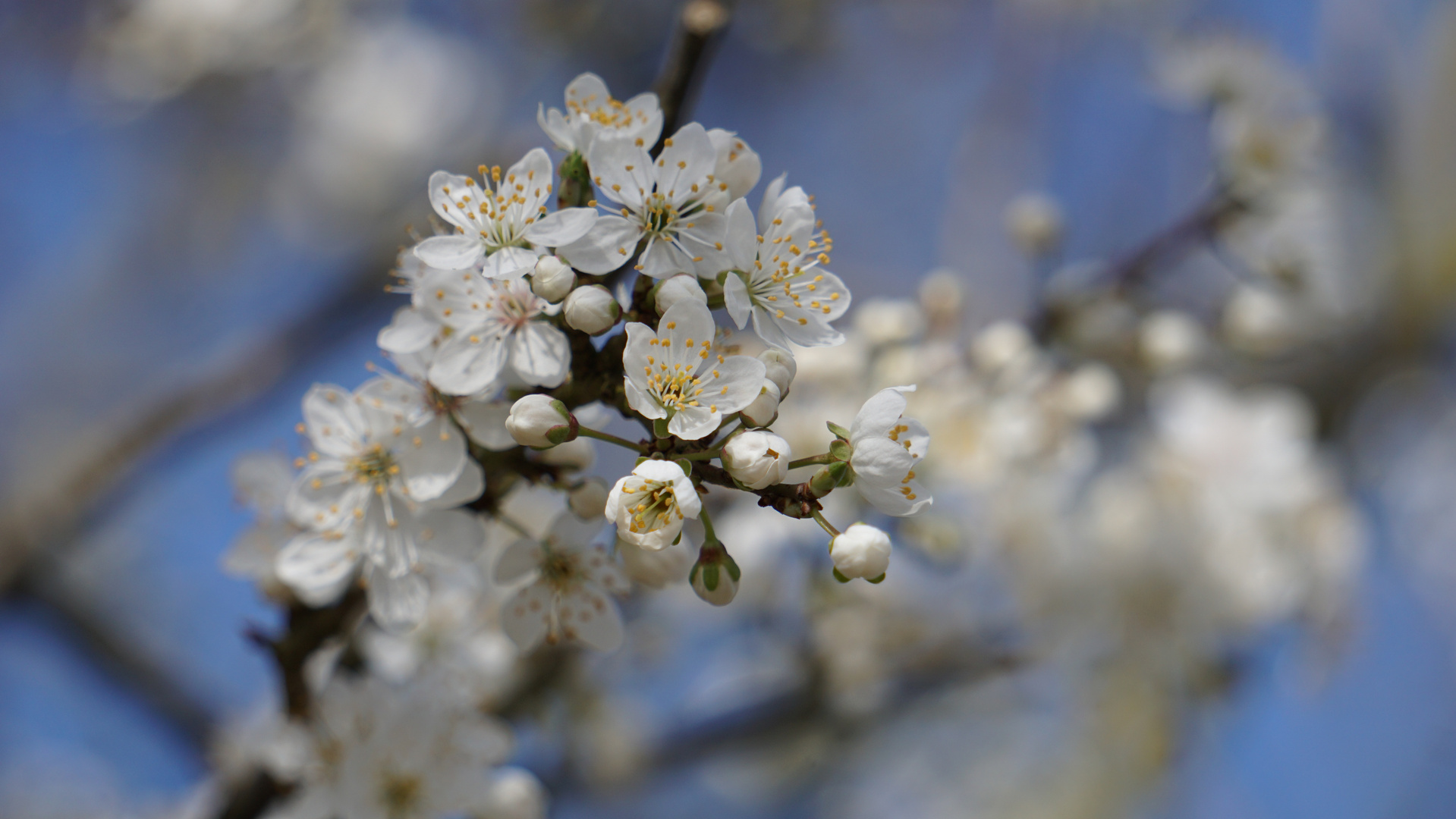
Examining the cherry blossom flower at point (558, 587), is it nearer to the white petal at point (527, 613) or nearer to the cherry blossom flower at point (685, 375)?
the white petal at point (527, 613)

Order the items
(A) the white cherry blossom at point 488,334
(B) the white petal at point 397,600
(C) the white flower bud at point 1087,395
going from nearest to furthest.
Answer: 1. (A) the white cherry blossom at point 488,334
2. (B) the white petal at point 397,600
3. (C) the white flower bud at point 1087,395

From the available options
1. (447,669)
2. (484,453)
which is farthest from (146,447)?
(484,453)

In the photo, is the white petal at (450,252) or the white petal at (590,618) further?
the white petal at (590,618)

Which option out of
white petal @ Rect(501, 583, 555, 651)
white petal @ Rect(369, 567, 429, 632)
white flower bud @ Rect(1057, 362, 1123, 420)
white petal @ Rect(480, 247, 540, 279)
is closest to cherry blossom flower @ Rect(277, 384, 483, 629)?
white petal @ Rect(369, 567, 429, 632)

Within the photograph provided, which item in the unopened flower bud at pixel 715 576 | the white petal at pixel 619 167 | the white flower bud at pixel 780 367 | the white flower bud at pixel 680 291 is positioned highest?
the white petal at pixel 619 167

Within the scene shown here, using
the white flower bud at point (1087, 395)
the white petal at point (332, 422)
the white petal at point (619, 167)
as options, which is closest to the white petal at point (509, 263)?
the white petal at point (619, 167)

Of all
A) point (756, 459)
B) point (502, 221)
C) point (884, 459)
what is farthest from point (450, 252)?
point (884, 459)

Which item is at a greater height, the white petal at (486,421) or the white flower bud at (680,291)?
the white flower bud at (680,291)

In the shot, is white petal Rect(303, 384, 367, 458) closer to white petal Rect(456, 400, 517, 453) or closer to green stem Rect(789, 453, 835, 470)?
white petal Rect(456, 400, 517, 453)
